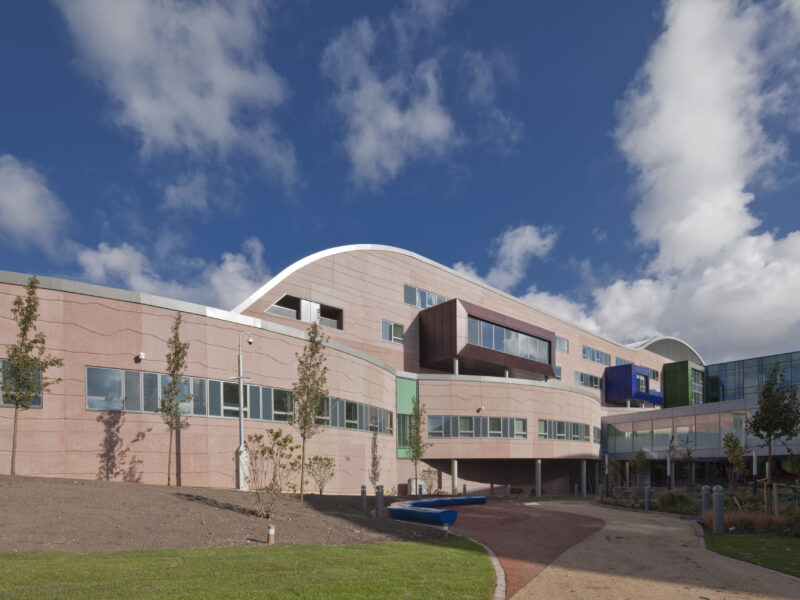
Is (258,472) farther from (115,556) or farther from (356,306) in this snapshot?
(356,306)

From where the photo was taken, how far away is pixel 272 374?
24547mm

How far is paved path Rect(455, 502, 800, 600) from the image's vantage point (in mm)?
9977

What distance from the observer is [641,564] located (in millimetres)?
12562

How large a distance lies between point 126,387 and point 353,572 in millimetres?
13172

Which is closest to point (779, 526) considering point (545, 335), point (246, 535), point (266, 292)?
point (246, 535)

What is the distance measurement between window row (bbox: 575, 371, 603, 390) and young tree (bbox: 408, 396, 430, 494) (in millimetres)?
30381

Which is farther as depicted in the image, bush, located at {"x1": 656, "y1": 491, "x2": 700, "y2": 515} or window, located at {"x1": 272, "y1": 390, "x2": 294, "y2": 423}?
bush, located at {"x1": 656, "y1": 491, "x2": 700, "y2": 515}

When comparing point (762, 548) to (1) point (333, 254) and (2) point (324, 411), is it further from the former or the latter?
(1) point (333, 254)

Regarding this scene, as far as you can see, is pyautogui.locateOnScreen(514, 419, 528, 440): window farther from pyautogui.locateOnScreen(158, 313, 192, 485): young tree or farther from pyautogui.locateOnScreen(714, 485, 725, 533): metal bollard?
pyautogui.locateOnScreen(158, 313, 192, 485): young tree

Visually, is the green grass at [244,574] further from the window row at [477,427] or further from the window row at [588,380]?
the window row at [588,380]

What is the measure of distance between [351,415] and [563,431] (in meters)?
21.7

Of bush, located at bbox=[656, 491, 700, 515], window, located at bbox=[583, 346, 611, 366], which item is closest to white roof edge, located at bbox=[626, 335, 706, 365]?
window, located at bbox=[583, 346, 611, 366]

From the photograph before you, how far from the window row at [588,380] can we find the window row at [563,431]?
16.4 metres

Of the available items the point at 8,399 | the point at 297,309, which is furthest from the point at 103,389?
the point at 297,309
